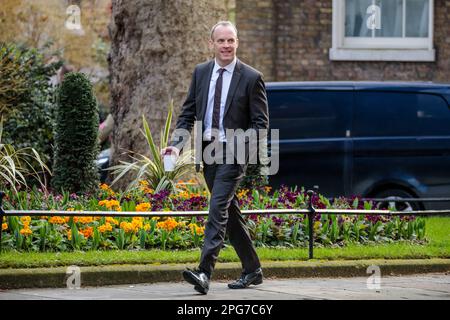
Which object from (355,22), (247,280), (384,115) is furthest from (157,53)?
(355,22)

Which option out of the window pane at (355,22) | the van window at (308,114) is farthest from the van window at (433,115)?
the window pane at (355,22)

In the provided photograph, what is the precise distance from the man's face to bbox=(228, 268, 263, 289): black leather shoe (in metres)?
1.66

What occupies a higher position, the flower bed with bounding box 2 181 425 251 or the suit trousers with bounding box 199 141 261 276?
the suit trousers with bounding box 199 141 261 276

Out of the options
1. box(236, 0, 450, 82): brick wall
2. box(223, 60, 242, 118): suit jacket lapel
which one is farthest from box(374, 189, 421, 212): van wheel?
box(223, 60, 242, 118): suit jacket lapel

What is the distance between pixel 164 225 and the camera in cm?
1105

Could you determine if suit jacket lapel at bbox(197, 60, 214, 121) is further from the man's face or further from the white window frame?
the white window frame

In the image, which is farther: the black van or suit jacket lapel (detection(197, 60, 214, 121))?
the black van

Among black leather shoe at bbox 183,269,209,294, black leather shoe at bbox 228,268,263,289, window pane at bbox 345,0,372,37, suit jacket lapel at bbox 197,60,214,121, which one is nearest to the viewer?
black leather shoe at bbox 183,269,209,294

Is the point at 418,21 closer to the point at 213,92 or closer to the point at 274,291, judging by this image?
the point at 213,92

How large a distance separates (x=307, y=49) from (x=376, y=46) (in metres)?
1.22

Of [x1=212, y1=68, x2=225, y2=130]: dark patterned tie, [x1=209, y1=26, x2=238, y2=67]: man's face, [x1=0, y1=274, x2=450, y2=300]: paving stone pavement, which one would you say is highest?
[x1=209, y1=26, x2=238, y2=67]: man's face

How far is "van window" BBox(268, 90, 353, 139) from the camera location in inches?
579

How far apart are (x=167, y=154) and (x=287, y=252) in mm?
2374

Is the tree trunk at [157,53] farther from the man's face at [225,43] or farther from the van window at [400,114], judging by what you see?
the man's face at [225,43]
